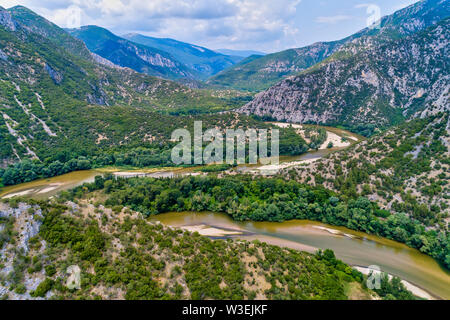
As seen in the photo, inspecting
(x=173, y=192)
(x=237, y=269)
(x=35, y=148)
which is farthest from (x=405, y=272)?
(x=35, y=148)

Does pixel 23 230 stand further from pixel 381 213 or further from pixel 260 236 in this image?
pixel 381 213

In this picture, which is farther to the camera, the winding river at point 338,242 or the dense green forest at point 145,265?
the winding river at point 338,242

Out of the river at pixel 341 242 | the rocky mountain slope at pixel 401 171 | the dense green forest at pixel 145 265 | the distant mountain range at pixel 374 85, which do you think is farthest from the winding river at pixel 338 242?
the distant mountain range at pixel 374 85

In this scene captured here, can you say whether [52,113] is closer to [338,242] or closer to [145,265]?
[145,265]

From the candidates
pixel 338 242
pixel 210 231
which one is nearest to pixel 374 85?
pixel 338 242

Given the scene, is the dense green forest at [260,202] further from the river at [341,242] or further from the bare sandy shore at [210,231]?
the bare sandy shore at [210,231]

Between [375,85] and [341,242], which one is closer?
[341,242]
